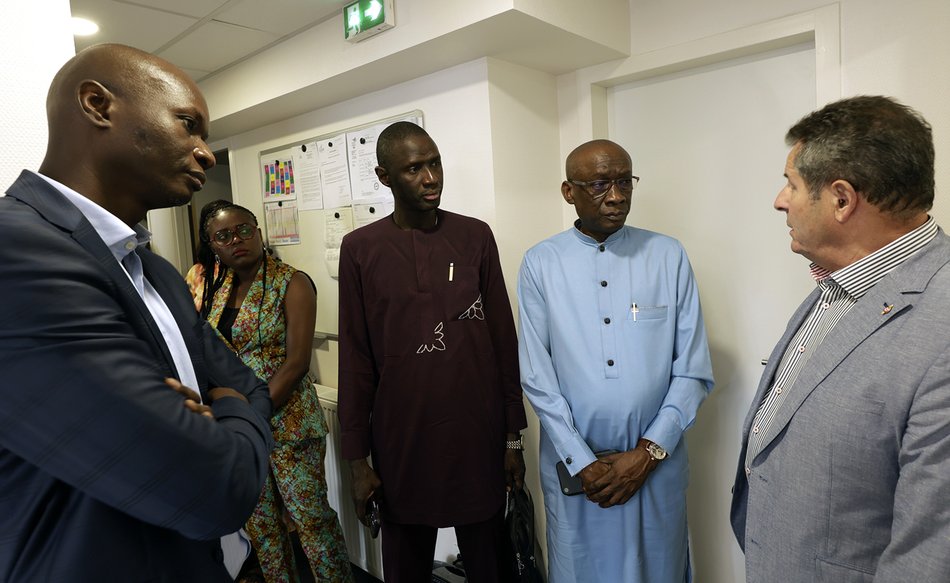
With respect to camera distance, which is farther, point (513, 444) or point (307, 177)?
point (307, 177)

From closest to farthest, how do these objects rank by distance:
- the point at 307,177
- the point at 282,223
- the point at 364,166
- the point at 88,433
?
the point at 88,433 → the point at 364,166 → the point at 307,177 → the point at 282,223

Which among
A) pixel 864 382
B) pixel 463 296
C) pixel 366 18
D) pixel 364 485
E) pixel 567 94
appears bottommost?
pixel 364 485

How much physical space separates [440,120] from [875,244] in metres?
1.67

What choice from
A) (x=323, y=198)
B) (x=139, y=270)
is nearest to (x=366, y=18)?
(x=323, y=198)

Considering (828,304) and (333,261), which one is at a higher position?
(333,261)

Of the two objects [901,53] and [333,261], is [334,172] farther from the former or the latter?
[901,53]

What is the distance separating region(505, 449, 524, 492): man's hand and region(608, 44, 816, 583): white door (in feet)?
2.92

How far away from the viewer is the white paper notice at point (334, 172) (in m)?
2.72

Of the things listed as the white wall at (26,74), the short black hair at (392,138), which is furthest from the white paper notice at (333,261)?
the white wall at (26,74)

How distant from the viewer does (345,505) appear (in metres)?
2.67

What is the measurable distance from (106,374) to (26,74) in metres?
0.73

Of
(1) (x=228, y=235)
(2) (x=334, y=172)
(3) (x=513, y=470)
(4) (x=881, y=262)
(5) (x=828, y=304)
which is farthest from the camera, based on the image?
(2) (x=334, y=172)

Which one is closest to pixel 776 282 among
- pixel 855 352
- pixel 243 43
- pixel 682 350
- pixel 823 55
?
pixel 682 350

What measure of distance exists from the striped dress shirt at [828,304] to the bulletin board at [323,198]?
170 cm
